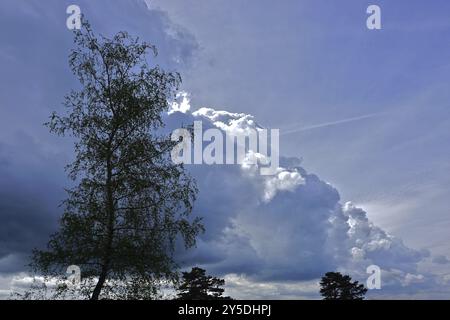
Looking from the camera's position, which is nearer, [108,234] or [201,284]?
[108,234]

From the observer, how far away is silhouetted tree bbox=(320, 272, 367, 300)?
10800 centimetres

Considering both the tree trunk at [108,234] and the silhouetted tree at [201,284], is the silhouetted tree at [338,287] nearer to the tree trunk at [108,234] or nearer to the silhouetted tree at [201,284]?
the silhouetted tree at [201,284]

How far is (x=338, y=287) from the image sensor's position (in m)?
109

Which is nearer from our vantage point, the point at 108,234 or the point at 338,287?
the point at 108,234

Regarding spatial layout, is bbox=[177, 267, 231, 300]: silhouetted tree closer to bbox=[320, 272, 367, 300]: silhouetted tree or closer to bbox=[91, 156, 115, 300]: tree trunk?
bbox=[320, 272, 367, 300]: silhouetted tree

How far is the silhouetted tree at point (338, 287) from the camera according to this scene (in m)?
108

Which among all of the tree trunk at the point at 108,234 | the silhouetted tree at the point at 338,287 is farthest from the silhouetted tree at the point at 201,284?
the tree trunk at the point at 108,234

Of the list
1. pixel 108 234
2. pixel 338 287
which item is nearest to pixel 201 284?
pixel 338 287

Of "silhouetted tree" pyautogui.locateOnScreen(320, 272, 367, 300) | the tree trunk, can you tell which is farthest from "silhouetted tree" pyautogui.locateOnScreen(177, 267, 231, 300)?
the tree trunk

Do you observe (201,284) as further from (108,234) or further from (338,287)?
(108,234)
